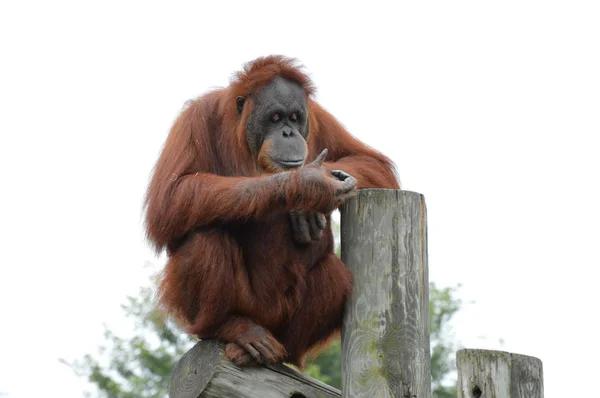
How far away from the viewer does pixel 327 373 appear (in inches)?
637

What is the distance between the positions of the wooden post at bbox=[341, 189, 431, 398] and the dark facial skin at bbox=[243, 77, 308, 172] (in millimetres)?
803

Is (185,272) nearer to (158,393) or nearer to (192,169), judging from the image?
(192,169)

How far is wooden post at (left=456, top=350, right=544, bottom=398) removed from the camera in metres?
4.72

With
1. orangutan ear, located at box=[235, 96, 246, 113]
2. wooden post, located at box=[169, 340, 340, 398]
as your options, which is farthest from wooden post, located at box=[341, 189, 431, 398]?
orangutan ear, located at box=[235, 96, 246, 113]

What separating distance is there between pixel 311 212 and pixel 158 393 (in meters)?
11.6

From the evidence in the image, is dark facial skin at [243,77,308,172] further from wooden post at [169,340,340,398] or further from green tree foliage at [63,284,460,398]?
green tree foliage at [63,284,460,398]

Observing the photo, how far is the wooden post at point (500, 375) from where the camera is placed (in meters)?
4.72

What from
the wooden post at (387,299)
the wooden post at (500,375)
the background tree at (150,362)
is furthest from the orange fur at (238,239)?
the background tree at (150,362)

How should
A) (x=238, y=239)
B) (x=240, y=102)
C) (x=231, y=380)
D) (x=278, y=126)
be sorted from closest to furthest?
(x=231, y=380)
(x=238, y=239)
(x=278, y=126)
(x=240, y=102)

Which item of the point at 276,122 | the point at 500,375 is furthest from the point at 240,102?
the point at 500,375

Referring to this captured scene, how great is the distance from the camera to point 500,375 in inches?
186

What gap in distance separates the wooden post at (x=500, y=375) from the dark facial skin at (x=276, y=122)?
60.4 inches

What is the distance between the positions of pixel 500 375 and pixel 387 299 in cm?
78

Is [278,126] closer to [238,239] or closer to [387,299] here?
[238,239]
